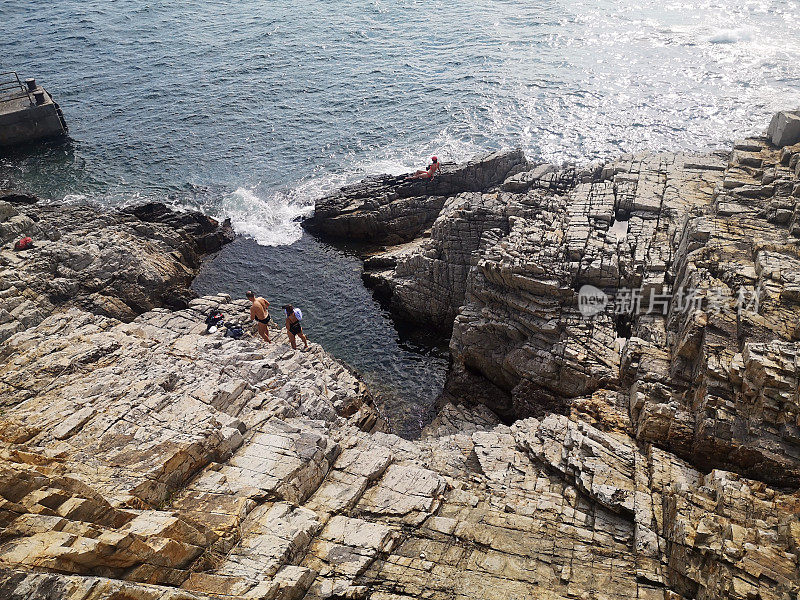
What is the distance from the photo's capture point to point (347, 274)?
37.2 meters

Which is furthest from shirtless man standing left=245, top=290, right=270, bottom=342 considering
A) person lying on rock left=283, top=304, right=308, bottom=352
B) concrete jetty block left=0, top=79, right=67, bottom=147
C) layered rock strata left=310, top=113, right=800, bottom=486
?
concrete jetty block left=0, top=79, right=67, bottom=147

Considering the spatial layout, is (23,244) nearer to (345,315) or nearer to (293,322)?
(293,322)

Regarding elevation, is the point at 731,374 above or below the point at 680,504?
above

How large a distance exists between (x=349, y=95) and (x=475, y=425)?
139ft

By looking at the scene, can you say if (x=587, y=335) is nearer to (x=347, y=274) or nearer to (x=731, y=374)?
(x=731, y=374)

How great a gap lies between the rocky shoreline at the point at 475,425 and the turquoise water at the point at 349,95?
6625 millimetres

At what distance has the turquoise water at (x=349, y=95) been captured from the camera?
43.5 metres

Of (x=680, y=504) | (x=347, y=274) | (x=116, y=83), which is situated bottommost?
(x=347, y=274)

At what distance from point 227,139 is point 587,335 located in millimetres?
39755

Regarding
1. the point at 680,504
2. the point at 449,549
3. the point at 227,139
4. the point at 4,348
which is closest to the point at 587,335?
the point at 680,504

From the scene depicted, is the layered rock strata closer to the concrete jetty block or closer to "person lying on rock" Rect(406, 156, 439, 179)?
"person lying on rock" Rect(406, 156, 439, 179)

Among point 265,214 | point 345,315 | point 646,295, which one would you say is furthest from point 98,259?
point 646,295

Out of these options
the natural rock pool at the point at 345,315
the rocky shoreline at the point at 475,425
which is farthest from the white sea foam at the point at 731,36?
the natural rock pool at the point at 345,315

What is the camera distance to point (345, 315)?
111 feet
